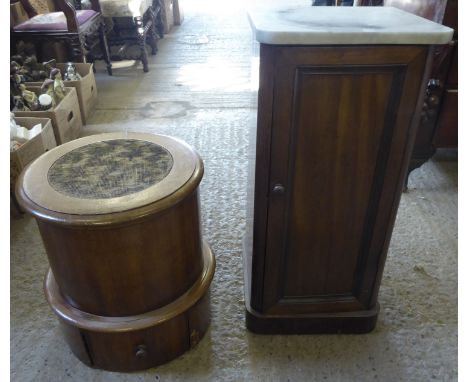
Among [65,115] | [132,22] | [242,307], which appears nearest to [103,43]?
[132,22]

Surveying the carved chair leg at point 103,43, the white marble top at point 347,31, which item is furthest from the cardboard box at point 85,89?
the white marble top at point 347,31

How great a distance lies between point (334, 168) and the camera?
939 mm

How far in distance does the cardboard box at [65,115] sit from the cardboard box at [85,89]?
0.11 m

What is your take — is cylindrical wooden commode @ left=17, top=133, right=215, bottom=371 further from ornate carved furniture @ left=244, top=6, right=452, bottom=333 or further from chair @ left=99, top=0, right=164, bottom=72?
chair @ left=99, top=0, right=164, bottom=72

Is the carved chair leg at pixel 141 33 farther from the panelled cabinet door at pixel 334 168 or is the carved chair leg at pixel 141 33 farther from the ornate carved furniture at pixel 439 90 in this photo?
the panelled cabinet door at pixel 334 168

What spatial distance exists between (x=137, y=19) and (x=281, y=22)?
9.83 ft

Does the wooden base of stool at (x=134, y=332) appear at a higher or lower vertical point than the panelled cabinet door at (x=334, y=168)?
lower

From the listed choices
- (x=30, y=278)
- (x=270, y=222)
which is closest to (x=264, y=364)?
(x=270, y=222)

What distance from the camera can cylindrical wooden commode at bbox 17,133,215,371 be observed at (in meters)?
0.90

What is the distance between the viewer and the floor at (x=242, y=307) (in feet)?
3.73

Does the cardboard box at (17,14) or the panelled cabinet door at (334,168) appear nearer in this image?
the panelled cabinet door at (334,168)

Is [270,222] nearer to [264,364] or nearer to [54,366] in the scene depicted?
[264,364]

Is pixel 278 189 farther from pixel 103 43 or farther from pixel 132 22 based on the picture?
pixel 132 22

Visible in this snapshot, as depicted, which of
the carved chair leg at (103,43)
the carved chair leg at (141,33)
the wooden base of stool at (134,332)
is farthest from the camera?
the carved chair leg at (141,33)
